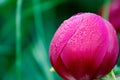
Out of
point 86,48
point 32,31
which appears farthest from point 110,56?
point 32,31

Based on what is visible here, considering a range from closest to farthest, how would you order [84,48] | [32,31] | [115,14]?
[84,48] → [115,14] → [32,31]

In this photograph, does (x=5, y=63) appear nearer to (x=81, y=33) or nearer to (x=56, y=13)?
(x=56, y=13)

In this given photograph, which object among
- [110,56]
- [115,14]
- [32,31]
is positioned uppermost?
[110,56]

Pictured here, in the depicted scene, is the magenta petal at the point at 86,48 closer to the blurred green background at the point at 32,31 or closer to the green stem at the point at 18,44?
the green stem at the point at 18,44

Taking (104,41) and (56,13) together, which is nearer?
(104,41)

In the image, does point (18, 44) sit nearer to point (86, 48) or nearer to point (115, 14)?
point (115, 14)

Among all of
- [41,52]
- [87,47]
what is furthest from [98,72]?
[41,52]
